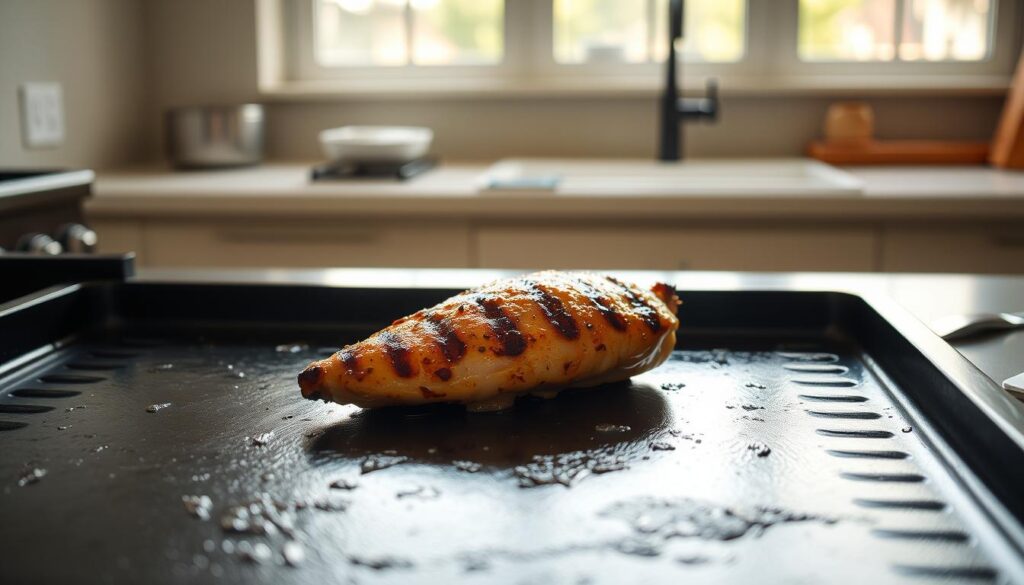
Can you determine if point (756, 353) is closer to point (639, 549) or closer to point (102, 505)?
point (639, 549)

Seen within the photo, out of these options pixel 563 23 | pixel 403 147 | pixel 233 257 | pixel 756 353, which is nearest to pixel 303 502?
pixel 756 353

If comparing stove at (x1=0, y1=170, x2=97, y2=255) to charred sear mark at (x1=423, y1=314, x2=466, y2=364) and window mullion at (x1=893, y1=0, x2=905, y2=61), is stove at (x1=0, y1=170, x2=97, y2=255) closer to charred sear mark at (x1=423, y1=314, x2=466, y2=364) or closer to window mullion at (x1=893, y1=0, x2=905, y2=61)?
charred sear mark at (x1=423, y1=314, x2=466, y2=364)

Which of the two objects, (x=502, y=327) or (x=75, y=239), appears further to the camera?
(x=75, y=239)

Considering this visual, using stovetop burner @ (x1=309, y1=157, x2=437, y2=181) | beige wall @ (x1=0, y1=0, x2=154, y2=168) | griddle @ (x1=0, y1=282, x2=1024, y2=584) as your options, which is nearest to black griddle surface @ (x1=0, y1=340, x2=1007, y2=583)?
griddle @ (x1=0, y1=282, x2=1024, y2=584)

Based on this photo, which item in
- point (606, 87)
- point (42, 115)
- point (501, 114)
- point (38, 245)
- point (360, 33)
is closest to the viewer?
point (38, 245)

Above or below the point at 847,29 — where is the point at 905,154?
below

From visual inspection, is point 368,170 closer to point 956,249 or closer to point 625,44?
point 625,44

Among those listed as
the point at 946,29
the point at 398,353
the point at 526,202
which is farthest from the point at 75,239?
the point at 946,29
